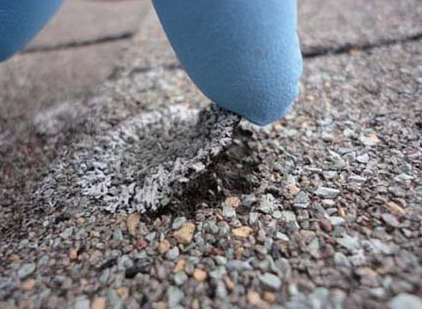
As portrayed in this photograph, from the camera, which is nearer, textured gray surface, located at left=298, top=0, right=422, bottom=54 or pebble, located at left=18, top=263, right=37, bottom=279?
pebble, located at left=18, top=263, right=37, bottom=279

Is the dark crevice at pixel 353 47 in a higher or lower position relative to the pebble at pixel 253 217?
lower

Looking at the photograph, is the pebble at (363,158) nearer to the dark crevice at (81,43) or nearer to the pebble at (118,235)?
the pebble at (118,235)

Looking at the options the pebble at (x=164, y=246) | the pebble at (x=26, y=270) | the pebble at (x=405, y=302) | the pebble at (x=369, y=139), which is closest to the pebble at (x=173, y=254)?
the pebble at (x=164, y=246)

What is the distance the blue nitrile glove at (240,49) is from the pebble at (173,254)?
271 millimetres

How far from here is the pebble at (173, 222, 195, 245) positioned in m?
0.73

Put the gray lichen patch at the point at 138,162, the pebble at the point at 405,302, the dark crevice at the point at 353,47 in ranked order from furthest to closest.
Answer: the dark crevice at the point at 353,47, the gray lichen patch at the point at 138,162, the pebble at the point at 405,302

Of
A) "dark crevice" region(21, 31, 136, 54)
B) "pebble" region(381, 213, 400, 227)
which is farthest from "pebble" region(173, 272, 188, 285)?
"dark crevice" region(21, 31, 136, 54)

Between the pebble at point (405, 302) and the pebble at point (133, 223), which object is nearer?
the pebble at point (405, 302)

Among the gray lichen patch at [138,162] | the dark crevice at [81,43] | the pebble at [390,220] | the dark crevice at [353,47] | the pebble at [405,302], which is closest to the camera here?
the pebble at [405,302]

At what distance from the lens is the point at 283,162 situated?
89 centimetres

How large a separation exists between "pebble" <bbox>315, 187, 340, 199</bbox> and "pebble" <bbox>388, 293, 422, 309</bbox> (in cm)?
22

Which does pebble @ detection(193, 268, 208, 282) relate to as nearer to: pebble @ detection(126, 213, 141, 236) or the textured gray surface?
pebble @ detection(126, 213, 141, 236)

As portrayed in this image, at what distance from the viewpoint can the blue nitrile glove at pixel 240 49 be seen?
2.26 feet

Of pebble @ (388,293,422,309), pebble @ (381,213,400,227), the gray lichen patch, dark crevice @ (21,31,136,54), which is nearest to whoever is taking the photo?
pebble @ (388,293,422,309)
